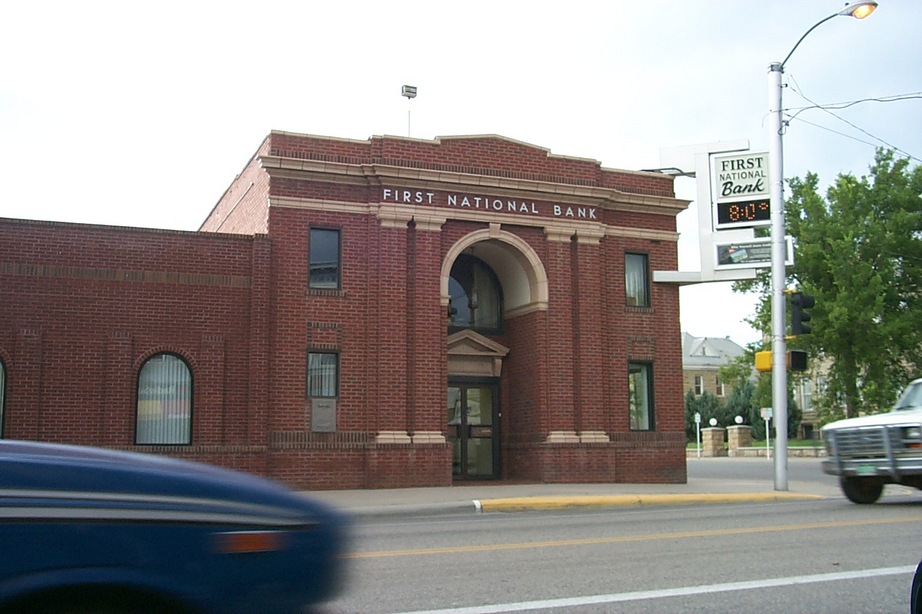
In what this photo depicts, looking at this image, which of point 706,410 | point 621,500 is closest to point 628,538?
point 621,500

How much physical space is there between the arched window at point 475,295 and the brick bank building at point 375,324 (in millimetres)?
56

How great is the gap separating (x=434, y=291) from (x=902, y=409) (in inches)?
413

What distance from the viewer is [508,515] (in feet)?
53.2

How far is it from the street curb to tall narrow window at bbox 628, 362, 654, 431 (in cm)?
544

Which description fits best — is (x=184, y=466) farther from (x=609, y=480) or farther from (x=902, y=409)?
(x=609, y=480)

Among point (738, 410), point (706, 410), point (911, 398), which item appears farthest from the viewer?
point (706, 410)

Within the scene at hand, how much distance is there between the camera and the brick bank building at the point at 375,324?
2023 centimetres

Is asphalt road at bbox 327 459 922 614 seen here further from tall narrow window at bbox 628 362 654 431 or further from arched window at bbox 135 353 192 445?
tall narrow window at bbox 628 362 654 431

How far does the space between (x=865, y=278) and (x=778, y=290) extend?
26.3m

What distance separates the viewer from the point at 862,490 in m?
15.5

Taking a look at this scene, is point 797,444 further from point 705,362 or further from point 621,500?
point 621,500

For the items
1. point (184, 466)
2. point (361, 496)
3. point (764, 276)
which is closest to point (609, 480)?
point (361, 496)

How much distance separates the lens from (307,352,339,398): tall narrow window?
21766 millimetres

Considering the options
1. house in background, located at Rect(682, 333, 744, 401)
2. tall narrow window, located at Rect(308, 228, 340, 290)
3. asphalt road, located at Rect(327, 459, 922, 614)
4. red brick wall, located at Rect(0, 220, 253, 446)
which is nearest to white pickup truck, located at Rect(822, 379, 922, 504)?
asphalt road, located at Rect(327, 459, 922, 614)
